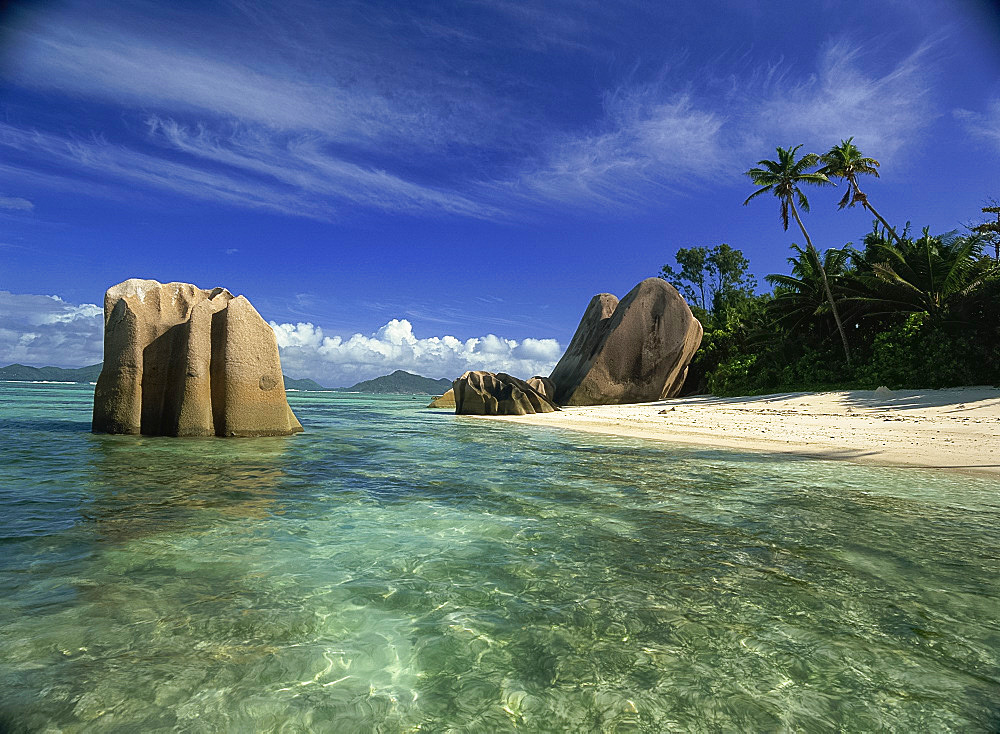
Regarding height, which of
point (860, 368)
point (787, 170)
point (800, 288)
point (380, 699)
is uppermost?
point (787, 170)

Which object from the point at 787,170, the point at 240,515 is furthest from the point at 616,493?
the point at 787,170

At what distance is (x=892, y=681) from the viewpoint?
2.35m

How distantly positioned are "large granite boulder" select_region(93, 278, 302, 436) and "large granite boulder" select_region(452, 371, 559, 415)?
13105mm

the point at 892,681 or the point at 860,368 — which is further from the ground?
the point at 860,368

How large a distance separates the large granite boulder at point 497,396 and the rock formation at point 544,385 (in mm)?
1182

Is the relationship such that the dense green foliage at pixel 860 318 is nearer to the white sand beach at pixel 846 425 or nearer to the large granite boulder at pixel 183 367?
the white sand beach at pixel 846 425

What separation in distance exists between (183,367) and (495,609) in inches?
433

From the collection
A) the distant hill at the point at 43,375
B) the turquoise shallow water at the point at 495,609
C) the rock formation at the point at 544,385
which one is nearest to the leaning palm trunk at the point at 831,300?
the rock formation at the point at 544,385

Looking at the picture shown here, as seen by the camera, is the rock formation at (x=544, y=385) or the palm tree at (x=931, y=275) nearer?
the palm tree at (x=931, y=275)

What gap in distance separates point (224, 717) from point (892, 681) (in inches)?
111

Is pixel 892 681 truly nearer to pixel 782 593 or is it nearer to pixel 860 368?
pixel 782 593

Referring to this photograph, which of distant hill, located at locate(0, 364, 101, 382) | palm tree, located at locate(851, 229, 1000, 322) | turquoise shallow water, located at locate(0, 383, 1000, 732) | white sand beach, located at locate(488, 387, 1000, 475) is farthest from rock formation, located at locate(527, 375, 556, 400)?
distant hill, located at locate(0, 364, 101, 382)

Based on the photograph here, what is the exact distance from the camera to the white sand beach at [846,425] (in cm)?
985

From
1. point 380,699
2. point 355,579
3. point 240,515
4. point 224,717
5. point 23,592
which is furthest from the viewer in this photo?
point 240,515
